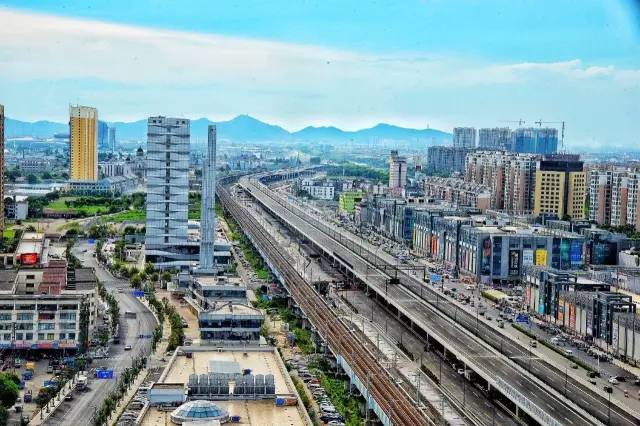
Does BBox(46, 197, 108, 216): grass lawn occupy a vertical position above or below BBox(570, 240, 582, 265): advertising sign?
below

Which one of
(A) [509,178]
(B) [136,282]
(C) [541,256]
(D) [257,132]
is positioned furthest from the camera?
(D) [257,132]

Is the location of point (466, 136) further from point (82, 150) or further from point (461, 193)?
point (461, 193)

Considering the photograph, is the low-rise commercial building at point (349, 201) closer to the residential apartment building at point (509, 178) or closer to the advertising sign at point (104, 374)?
the residential apartment building at point (509, 178)

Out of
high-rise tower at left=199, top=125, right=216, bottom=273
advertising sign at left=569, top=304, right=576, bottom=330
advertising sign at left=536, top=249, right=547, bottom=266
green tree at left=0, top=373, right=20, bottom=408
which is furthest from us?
advertising sign at left=536, top=249, right=547, bottom=266

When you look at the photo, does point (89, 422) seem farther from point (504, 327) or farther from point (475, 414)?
point (504, 327)

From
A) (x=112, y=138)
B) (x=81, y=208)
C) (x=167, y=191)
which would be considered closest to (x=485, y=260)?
(x=167, y=191)

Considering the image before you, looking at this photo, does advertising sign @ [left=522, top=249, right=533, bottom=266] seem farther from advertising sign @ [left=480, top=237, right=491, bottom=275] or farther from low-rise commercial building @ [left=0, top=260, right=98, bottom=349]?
low-rise commercial building @ [left=0, top=260, right=98, bottom=349]

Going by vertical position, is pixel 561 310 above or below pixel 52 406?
above

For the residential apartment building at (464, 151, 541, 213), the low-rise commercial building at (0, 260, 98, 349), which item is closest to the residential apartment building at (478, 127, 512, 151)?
the residential apartment building at (464, 151, 541, 213)
